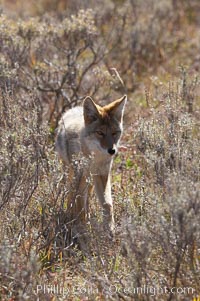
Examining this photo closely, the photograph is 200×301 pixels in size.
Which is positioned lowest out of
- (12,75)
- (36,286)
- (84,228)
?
(36,286)

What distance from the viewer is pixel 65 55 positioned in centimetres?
964

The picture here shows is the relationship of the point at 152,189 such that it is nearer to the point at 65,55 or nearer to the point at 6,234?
the point at 6,234

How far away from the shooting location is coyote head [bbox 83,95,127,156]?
259 inches

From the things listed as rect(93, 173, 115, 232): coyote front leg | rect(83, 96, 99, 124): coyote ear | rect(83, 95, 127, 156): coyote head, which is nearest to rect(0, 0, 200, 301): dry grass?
rect(93, 173, 115, 232): coyote front leg

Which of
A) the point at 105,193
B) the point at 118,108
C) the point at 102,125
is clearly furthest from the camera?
the point at 118,108

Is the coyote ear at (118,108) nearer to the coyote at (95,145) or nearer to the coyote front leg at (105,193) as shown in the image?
the coyote at (95,145)

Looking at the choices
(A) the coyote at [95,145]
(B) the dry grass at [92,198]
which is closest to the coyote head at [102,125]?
(A) the coyote at [95,145]

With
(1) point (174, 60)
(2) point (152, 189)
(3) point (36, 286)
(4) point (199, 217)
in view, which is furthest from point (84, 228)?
(1) point (174, 60)

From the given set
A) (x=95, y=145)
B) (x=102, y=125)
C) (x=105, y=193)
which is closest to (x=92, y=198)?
(x=105, y=193)

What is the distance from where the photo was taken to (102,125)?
262 inches

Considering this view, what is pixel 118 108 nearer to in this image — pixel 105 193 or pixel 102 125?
pixel 102 125

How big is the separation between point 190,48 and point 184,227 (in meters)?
9.11

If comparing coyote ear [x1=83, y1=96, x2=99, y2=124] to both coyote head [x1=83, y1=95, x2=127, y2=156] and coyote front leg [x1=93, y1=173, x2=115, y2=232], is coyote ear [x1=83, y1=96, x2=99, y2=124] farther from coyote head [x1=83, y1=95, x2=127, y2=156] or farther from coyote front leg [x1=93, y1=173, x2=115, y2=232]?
coyote front leg [x1=93, y1=173, x2=115, y2=232]

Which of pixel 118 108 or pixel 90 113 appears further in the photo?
pixel 118 108
